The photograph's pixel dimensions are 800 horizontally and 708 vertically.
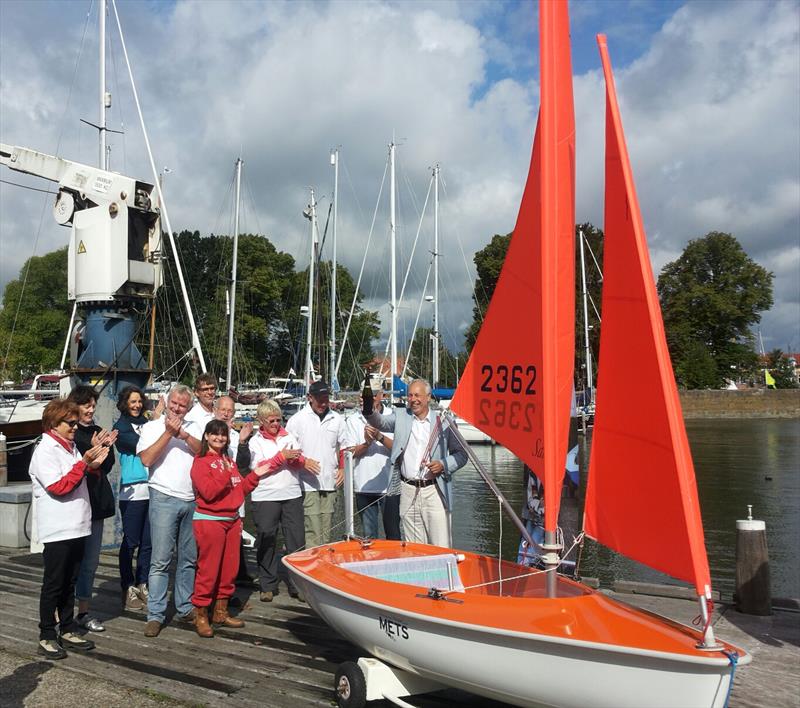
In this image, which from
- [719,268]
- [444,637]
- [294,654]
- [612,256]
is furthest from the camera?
[719,268]

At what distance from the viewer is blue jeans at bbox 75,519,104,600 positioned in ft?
17.8

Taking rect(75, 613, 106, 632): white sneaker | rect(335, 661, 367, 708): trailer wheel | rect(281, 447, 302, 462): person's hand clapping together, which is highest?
rect(281, 447, 302, 462): person's hand clapping

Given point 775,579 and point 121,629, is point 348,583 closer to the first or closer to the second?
point 121,629

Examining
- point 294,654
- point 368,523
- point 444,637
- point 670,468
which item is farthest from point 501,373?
point 368,523

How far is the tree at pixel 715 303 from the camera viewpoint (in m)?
60.1

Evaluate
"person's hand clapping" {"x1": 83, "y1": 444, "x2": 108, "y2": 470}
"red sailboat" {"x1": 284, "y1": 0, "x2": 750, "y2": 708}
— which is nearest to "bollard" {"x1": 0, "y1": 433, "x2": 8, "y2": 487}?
"person's hand clapping" {"x1": 83, "y1": 444, "x2": 108, "y2": 470}

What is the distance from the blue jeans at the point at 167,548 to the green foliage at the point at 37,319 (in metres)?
52.0

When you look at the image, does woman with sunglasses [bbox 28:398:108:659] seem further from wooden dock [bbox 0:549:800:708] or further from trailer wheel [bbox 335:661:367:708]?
trailer wheel [bbox 335:661:367:708]

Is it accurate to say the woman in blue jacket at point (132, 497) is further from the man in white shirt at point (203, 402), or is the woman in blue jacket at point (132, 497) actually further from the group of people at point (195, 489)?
the man in white shirt at point (203, 402)

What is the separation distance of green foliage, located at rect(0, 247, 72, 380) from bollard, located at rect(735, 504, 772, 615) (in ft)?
178

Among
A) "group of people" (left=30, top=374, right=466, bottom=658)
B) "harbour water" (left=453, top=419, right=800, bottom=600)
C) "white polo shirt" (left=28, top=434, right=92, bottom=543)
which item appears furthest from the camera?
"harbour water" (left=453, top=419, right=800, bottom=600)

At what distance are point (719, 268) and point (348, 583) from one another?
65.8m

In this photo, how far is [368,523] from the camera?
721 cm

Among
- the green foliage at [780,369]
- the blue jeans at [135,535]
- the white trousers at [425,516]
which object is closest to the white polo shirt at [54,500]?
the blue jeans at [135,535]
